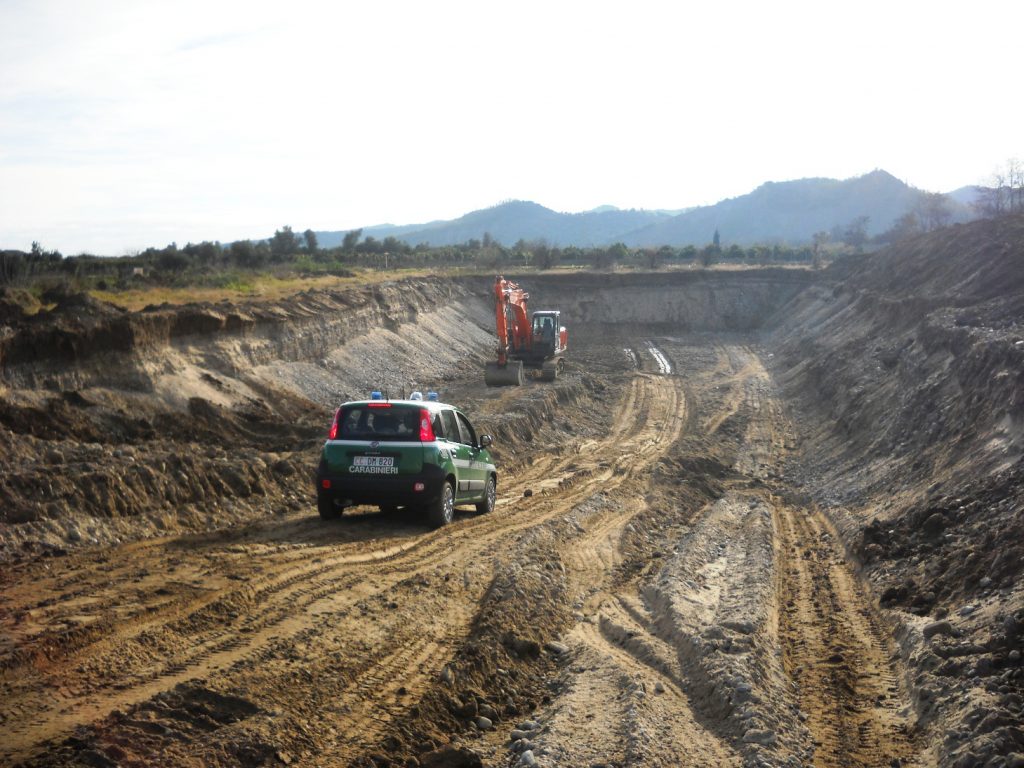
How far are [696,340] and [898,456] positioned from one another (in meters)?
36.6

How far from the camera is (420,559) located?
11469 mm

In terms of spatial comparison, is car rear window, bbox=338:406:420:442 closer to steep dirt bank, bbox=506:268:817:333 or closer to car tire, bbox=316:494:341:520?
car tire, bbox=316:494:341:520

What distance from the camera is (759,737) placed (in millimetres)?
7137

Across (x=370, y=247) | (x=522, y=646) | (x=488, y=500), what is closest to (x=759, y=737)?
(x=522, y=646)

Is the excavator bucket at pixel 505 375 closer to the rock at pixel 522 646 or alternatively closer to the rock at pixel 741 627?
the rock at pixel 741 627

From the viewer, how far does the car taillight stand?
13086mm

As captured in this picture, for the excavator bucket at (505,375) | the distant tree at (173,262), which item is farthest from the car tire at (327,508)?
the distant tree at (173,262)

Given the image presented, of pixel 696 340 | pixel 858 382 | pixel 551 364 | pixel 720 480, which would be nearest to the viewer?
pixel 720 480

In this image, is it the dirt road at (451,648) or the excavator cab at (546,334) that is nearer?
the dirt road at (451,648)

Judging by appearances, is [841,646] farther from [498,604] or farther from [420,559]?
[420,559]

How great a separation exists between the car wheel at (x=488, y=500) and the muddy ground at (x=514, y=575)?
539 millimetres

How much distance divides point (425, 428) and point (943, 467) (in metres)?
8.51

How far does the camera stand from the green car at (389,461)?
505 inches

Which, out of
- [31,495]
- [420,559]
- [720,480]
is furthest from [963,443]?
[31,495]
